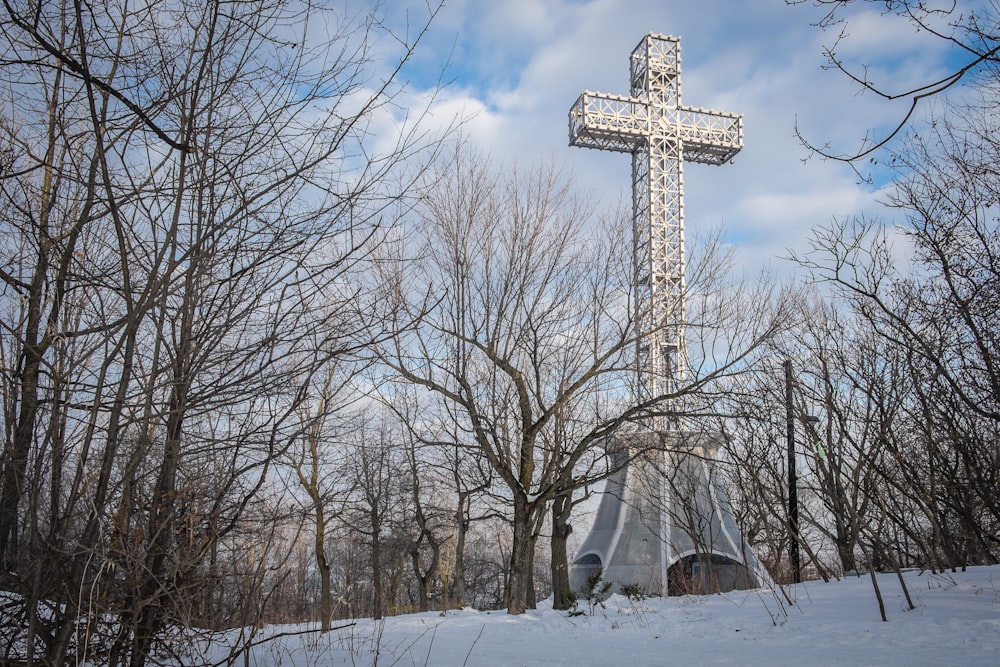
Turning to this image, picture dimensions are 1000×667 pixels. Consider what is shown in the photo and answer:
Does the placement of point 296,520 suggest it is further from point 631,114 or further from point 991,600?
point 631,114

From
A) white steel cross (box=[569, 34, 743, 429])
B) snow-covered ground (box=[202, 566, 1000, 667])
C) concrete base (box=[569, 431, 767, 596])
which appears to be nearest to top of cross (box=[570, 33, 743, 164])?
white steel cross (box=[569, 34, 743, 429])

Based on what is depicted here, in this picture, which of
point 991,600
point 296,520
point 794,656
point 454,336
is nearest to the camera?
point 296,520

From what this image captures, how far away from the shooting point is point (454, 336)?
1259cm

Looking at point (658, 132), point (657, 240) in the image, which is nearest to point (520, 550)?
point (657, 240)

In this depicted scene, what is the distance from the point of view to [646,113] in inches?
976

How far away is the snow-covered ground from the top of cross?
57.1 ft

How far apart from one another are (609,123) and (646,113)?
1.33 m

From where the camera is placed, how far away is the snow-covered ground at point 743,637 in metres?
5.80

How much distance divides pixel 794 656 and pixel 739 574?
1775 cm

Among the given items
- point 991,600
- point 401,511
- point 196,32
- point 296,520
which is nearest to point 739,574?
point 401,511

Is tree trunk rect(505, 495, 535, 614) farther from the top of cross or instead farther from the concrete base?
the top of cross

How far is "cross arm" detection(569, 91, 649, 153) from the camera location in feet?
80.7

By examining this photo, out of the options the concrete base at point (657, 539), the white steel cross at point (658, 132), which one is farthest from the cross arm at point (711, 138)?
the concrete base at point (657, 539)

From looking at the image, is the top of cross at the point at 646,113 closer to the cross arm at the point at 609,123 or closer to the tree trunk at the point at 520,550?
the cross arm at the point at 609,123
